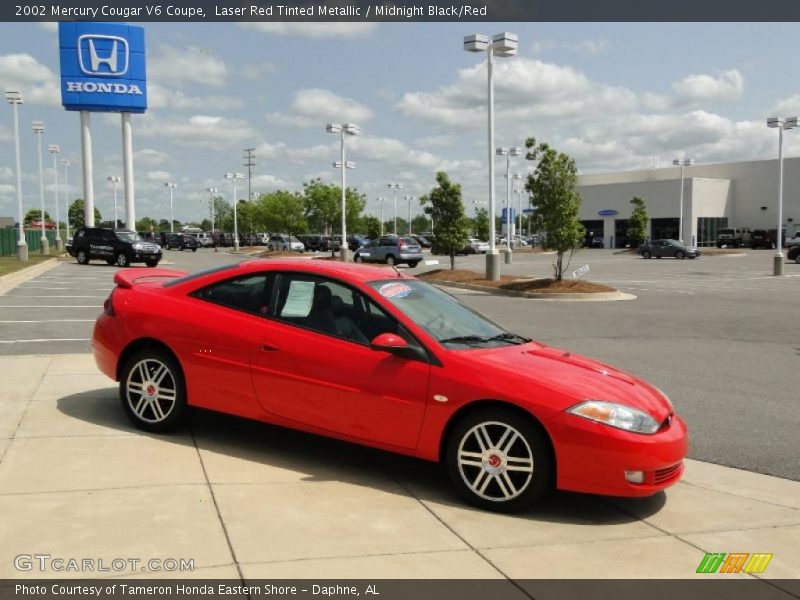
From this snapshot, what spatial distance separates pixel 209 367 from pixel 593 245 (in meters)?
82.1

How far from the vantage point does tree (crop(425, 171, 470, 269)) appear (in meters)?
31.3

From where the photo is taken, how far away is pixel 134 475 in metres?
5.05

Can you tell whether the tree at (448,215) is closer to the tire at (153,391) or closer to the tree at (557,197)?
the tree at (557,197)

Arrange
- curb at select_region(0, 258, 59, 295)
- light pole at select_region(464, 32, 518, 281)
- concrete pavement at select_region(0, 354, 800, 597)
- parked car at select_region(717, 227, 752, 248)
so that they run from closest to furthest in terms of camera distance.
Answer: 1. concrete pavement at select_region(0, 354, 800, 597)
2. curb at select_region(0, 258, 59, 295)
3. light pole at select_region(464, 32, 518, 281)
4. parked car at select_region(717, 227, 752, 248)

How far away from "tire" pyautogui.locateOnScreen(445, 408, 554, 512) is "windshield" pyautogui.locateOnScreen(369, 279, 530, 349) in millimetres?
624

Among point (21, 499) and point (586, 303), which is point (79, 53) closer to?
point (586, 303)

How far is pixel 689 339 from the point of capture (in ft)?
42.8

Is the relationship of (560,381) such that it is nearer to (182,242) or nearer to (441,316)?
(441,316)

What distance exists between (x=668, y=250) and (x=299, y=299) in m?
53.4

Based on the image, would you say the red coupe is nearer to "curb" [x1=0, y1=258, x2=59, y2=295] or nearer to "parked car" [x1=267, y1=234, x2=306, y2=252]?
"curb" [x1=0, y1=258, x2=59, y2=295]

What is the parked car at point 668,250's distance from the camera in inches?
2112

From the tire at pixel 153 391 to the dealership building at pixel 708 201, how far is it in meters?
75.5

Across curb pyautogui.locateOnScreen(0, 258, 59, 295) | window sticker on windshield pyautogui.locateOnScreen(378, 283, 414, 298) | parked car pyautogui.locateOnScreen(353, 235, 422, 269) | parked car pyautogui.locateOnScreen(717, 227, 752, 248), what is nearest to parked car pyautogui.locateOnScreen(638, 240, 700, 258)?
parked car pyautogui.locateOnScreen(717, 227, 752, 248)

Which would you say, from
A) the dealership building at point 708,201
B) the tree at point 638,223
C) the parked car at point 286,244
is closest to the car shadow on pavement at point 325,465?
the parked car at point 286,244
